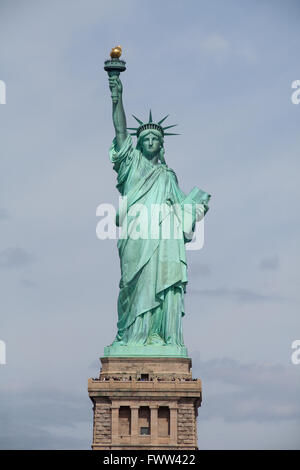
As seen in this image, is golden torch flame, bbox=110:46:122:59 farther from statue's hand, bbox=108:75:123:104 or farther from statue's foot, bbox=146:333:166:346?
statue's foot, bbox=146:333:166:346

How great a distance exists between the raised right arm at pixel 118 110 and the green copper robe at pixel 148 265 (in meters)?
0.32

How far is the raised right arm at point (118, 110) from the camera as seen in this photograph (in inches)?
3100

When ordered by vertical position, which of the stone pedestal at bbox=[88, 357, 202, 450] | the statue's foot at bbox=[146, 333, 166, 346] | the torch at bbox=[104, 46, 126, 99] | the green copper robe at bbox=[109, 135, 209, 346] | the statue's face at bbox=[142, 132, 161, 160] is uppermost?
the torch at bbox=[104, 46, 126, 99]

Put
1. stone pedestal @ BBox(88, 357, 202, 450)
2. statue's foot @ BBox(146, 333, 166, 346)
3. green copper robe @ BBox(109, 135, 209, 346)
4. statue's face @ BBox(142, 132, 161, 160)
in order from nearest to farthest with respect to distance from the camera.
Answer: stone pedestal @ BBox(88, 357, 202, 450) → statue's foot @ BBox(146, 333, 166, 346) → green copper robe @ BBox(109, 135, 209, 346) → statue's face @ BBox(142, 132, 161, 160)

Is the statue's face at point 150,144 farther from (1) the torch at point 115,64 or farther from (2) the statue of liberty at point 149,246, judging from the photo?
(1) the torch at point 115,64

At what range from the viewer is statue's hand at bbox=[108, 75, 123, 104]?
7875 cm

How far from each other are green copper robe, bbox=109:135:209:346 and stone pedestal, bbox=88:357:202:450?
74.0 inches

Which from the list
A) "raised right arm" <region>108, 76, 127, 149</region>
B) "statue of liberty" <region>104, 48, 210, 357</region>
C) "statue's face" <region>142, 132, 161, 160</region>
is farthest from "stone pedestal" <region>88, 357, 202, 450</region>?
"raised right arm" <region>108, 76, 127, 149</region>

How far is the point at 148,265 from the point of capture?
257 feet

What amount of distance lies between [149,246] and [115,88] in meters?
5.70

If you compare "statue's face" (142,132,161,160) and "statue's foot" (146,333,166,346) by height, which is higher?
"statue's face" (142,132,161,160)

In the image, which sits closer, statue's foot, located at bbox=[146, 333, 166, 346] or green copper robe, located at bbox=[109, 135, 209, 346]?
statue's foot, located at bbox=[146, 333, 166, 346]

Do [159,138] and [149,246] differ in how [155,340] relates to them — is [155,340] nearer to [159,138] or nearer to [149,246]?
[149,246]

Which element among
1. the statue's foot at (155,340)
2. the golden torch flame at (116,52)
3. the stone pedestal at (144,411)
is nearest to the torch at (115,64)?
the golden torch flame at (116,52)
